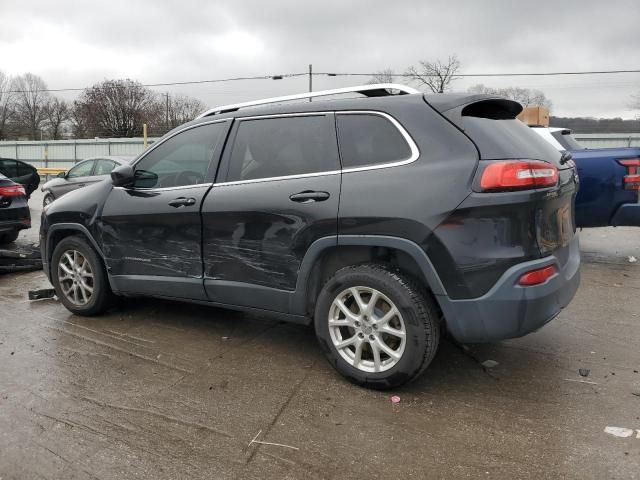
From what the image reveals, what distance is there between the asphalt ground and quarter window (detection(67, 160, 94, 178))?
10.1 metres

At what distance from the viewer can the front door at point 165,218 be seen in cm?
404

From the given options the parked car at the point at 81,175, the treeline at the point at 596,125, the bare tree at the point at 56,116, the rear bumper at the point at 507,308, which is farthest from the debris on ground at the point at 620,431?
the bare tree at the point at 56,116

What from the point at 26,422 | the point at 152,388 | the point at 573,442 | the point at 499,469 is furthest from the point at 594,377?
the point at 26,422

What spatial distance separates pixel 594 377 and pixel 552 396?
490 millimetres

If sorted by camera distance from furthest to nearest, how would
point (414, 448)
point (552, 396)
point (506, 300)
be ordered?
point (552, 396) < point (506, 300) < point (414, 448)

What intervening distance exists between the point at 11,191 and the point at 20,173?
6.44m

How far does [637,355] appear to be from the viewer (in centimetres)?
395

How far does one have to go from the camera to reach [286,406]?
3191 millimetres

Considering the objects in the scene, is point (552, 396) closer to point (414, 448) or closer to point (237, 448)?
point (414, 448)

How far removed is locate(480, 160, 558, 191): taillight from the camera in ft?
9.60

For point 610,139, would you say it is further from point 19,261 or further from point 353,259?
point 353,259

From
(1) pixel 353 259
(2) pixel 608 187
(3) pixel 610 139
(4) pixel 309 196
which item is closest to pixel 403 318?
(1) pixel 353 259

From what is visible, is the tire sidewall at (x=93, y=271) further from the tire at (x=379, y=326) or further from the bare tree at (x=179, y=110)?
the bare tree at (x=179, y=110)

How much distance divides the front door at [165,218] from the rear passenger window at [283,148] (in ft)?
0.73
